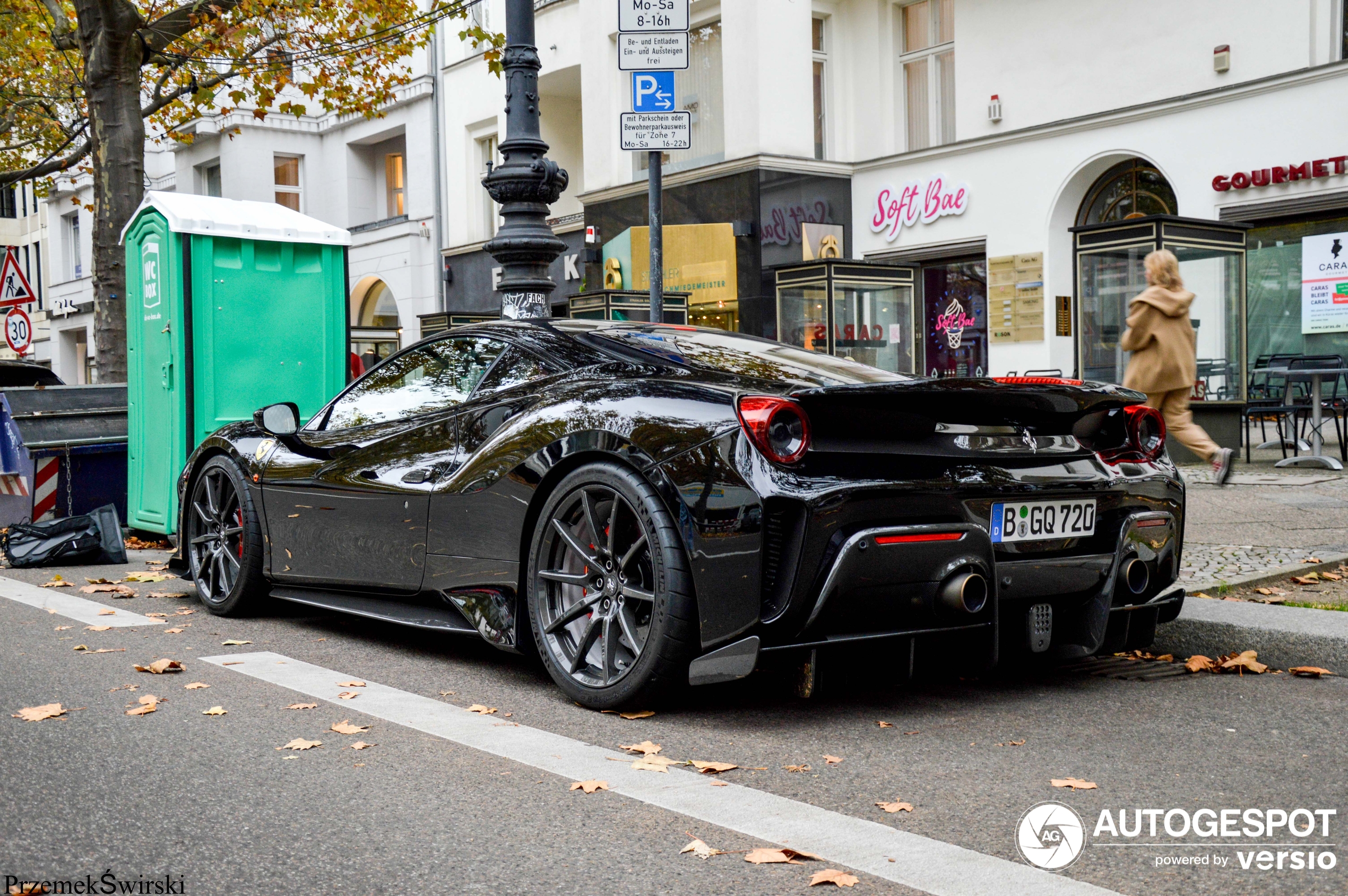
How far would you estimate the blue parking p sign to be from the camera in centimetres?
697

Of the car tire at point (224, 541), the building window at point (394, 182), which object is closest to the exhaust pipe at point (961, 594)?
the car tire at point (224, 541)

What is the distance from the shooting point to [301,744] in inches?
145

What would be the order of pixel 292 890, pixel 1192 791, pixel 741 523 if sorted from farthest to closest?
pixel 741 523 → pixel 1192 791 → pixel 292 890

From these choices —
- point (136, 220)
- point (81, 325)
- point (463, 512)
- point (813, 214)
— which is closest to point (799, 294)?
point (813, 214)

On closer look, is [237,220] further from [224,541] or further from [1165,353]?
→ [1165,353]

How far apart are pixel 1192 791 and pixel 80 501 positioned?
8.68 metres

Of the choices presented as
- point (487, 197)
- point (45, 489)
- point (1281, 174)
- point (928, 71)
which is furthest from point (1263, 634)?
point (487, 197)

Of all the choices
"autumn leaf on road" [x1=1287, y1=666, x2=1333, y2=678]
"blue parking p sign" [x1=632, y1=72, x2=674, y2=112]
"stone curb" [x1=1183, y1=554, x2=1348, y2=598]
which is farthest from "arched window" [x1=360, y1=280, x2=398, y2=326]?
"autumn leaf on road" [x1=1287, y1=666, x2=1333, y2=678]

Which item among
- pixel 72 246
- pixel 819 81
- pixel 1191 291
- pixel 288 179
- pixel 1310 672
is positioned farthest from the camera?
pixel 72 246

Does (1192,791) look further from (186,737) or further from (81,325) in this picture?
(81,325)

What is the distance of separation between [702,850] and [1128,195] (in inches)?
662

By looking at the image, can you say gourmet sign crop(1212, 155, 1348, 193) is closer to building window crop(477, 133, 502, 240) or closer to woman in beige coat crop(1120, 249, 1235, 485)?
woman in beige coat crop(1120, 249, 1235, 485)

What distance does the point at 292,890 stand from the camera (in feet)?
8.50

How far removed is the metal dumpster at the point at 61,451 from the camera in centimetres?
933
